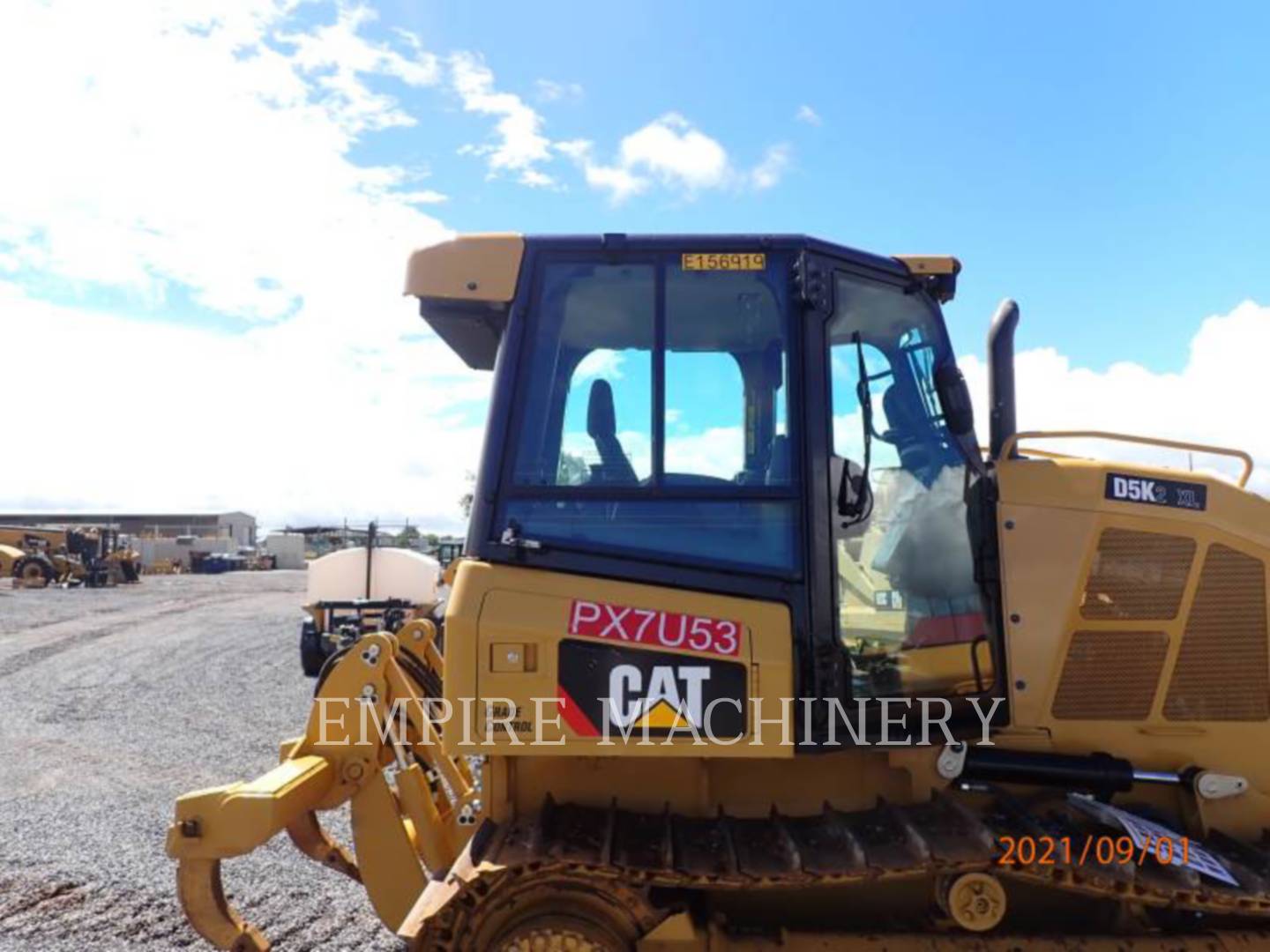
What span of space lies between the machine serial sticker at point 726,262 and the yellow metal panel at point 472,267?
0.60 meters

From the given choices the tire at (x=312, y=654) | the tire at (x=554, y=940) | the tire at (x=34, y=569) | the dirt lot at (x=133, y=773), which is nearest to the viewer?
the tire at (x=554, y=940)

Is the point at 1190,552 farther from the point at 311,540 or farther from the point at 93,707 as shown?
the point at 311,540

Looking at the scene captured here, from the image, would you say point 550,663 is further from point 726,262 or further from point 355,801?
point 726,262

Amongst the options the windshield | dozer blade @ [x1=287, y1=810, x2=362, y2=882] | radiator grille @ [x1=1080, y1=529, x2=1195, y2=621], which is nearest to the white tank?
dozer blade @ [x1=287, y1=810, x2=362, y2=882]

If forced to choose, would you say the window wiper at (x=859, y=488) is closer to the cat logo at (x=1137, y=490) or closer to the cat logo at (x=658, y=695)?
the cat logo at (x=658, y=695)

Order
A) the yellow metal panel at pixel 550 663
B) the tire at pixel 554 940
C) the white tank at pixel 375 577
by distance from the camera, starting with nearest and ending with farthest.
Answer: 1. the tire at pixel 554 940
2. the yellow metal panel at pixel 550 663
3. the white tank at pixel 375 577

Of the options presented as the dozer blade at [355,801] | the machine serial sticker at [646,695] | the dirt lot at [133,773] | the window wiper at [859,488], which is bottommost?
the dirt lot at [133,773]

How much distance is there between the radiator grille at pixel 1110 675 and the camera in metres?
3.38

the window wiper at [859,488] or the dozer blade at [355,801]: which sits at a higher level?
the window wiper at [859,488]

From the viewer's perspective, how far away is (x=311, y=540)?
→ 66.7 meters

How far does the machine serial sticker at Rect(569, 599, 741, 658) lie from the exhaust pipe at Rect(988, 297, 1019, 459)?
133cm

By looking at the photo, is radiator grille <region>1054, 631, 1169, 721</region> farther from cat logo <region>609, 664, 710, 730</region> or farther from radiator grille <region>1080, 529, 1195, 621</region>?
cat logo <region>609, 664, 710, 730</region>

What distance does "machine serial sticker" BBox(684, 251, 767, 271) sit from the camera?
3229 millimetres

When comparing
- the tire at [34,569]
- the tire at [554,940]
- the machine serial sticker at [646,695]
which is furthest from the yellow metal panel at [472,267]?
the tire at [34,569]
